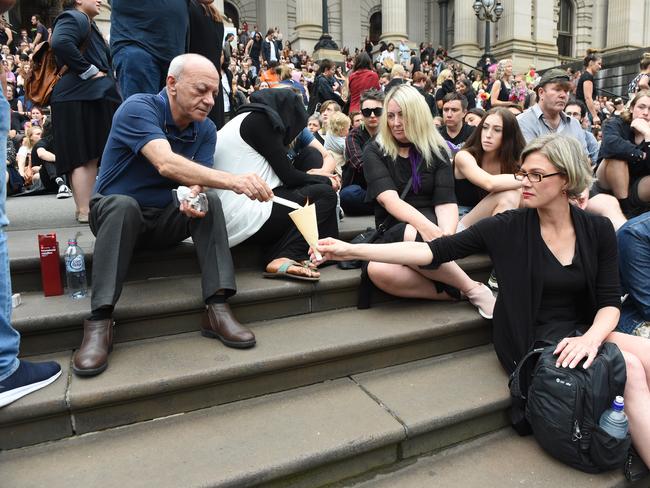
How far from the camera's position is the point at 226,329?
2.62 metres

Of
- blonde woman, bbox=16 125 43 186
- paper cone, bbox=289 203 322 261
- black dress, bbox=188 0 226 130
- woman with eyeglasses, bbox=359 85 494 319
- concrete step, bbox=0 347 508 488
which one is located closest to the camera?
concrete step, bbox=0 347 508 488

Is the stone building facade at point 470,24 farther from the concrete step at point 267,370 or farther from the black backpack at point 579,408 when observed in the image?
the black backpack at point 579,408

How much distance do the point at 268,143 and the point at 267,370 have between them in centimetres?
152

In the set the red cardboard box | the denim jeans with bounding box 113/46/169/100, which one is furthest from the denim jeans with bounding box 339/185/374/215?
the red cardboard box

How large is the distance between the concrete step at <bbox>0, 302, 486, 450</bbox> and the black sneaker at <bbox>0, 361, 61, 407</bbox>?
36 millimetres

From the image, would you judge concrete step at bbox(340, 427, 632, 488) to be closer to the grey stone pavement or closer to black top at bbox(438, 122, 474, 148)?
the grey stone pavement

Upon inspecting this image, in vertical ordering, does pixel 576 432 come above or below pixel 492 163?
below

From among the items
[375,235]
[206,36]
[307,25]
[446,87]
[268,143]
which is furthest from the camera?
[307,25]

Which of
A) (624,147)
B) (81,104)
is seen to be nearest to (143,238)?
(81,104)

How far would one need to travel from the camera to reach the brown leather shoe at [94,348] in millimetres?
2305

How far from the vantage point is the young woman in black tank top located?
3.73m

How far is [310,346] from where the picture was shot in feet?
8.74

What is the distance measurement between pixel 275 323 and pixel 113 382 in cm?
98

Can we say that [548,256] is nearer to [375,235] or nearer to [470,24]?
[375,235]
